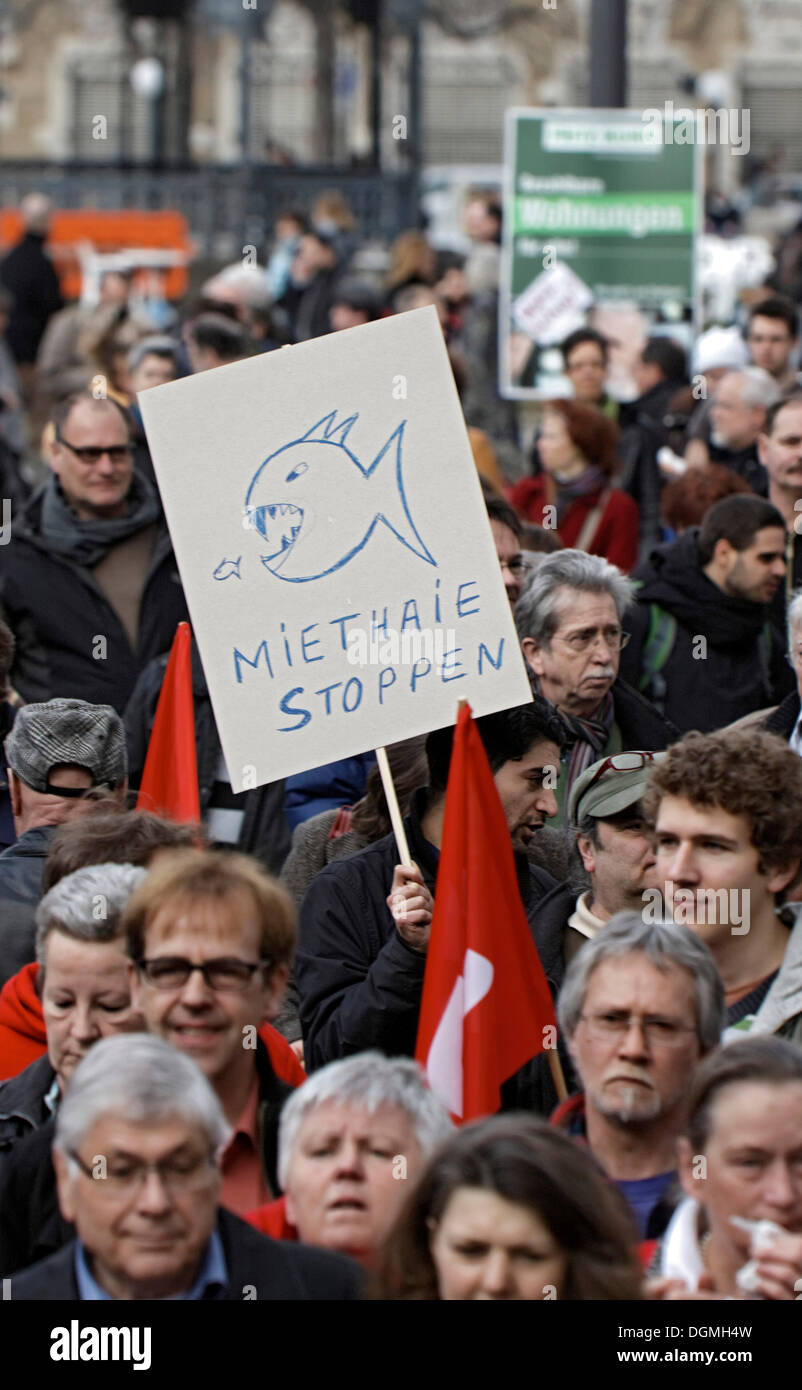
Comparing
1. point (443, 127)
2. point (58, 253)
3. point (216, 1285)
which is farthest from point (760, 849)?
point (443, 127)

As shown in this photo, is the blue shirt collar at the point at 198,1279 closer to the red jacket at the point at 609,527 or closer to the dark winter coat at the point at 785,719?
the dark winter coat at the point at 785,719

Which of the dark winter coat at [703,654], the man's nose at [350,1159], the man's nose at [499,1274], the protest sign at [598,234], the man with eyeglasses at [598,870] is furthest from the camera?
the protest sign at [598,234]

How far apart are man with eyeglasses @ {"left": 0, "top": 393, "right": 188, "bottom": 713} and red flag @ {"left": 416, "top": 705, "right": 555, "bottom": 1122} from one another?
8.70ft

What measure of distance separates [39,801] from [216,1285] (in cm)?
202

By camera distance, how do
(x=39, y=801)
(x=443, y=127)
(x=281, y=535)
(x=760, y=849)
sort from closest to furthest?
(x=760, y=849) → (x=281, y=535) → (x=39, y=801) → (x=443, y=127)

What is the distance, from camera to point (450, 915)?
15.3 ft

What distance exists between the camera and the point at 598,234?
12.1m

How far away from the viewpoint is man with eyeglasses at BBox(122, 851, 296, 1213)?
404 cm

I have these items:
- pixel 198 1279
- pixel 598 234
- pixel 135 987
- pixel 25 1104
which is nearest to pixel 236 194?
pixel 598 234

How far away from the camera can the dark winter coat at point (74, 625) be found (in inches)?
287

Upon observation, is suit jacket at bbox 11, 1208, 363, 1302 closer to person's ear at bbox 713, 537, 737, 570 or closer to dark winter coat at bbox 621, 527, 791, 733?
dark winter coat at bbox 621, 527, 791, 733

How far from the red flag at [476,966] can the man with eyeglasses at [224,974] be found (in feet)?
1.55

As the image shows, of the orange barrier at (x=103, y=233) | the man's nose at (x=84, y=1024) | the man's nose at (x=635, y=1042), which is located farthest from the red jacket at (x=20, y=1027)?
the orange barrier at (x=103, y=233)

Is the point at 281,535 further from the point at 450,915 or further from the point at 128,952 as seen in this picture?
the point at 128,952
